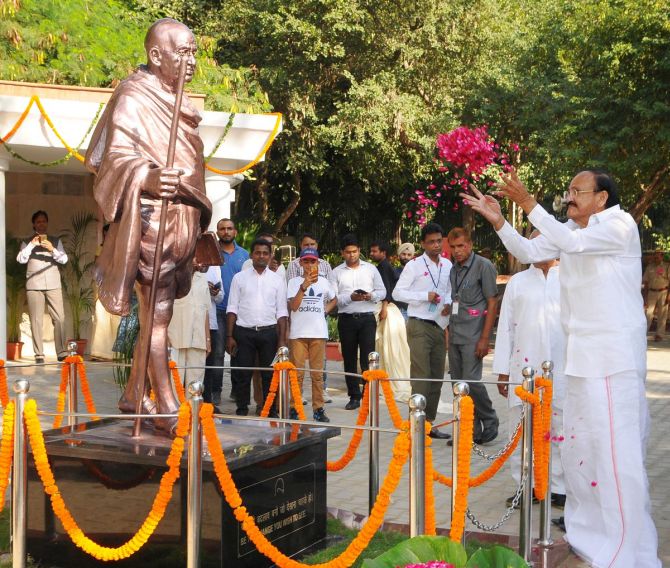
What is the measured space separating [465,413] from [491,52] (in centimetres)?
1975

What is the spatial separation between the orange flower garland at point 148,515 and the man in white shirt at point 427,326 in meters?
4.49

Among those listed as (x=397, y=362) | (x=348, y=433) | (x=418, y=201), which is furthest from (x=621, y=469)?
(x=418, y=201)

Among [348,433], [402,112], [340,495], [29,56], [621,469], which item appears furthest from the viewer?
[402,112]

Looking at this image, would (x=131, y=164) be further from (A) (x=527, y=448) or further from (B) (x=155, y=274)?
(A) (x=527, y=448)

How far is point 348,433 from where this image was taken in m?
9.59

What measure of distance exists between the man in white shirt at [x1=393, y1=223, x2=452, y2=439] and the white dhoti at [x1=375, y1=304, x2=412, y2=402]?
2204 millimetres

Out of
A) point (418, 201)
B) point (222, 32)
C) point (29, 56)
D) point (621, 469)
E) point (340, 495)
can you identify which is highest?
point (222, 32)

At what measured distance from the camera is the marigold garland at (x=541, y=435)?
19.0 ft

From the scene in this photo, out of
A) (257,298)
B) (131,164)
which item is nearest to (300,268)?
(257,298)

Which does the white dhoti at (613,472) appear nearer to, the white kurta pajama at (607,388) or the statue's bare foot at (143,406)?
the white kurta pajama at (607,388)

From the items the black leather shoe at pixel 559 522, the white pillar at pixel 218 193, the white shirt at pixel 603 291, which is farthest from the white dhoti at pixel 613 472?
the white pillar at pixel 218 193

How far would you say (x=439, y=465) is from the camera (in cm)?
809

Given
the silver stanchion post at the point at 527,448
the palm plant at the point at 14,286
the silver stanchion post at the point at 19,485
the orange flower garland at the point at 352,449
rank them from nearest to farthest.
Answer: the silver stanchion post at the point at 19,485 → the silver stanchion post at the point at 527,448 → the orange flower garland at the point at 352,449 → the palm plant at the point at 14,286

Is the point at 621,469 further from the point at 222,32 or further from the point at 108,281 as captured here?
the point at 222,32
